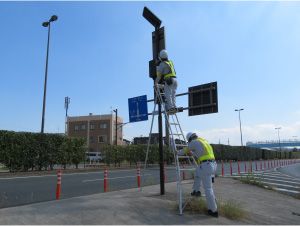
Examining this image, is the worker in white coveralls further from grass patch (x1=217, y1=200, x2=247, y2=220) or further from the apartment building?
the apartment building

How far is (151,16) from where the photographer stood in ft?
37.2

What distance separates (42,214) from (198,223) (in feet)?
11.3

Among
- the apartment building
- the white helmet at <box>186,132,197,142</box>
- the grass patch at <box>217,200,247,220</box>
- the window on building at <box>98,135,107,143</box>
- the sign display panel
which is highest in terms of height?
the apartment building

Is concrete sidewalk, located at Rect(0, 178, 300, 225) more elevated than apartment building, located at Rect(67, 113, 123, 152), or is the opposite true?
apartment building, located at Rect(67, 113, 123, 152)

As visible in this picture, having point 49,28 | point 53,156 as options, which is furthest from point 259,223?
point 49,28

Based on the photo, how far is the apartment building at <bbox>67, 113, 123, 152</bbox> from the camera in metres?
93.4

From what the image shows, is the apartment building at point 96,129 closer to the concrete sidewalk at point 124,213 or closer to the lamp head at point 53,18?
the lamp head at point 53,18

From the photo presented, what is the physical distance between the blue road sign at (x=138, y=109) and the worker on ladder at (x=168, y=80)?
22.3 feet

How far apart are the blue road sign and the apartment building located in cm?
7475

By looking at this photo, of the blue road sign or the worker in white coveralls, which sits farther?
the blue road sign

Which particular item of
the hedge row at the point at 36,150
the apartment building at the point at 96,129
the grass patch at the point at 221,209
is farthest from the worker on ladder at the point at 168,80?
the apartment building at the point at 96,129

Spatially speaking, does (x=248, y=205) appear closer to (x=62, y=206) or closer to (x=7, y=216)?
(x=62, y=206)

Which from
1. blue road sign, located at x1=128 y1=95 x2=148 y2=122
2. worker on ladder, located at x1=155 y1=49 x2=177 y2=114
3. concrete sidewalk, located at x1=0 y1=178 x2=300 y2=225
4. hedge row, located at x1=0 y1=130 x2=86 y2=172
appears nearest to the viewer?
concrete sidewalk, located at x1=0 y1=178 x2=300 y2=225

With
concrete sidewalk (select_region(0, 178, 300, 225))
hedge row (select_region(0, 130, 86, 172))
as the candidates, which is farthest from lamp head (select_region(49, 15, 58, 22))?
concrete sidewalk (select_region(0, 178, 300, 225))
